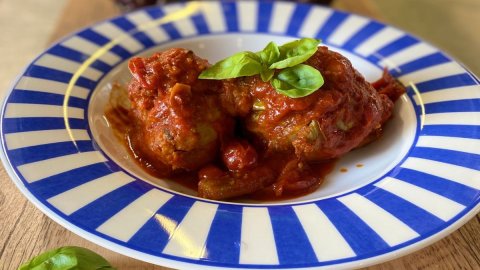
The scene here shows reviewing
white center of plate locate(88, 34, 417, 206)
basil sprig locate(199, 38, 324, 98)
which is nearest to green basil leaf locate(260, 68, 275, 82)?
basil sprig locate(199, 38, 324, 98)

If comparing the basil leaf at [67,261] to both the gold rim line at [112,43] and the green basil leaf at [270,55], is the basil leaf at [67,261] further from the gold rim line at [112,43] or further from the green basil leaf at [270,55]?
the green basil leaf at [270,55]

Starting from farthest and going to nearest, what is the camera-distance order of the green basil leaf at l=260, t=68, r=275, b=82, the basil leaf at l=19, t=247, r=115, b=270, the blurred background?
the blurred background, the green basil leaf at l=260, t=68, r=275, b=82, the basil leaf at l=19, t=247, r=115, b=270

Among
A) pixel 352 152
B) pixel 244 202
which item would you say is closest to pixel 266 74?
pixel 244 202

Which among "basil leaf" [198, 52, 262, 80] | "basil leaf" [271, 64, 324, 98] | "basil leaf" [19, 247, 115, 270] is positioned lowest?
"basil leaf" [19, 247, 115, 270]

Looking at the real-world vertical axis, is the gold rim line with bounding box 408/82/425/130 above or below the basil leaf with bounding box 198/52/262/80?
below

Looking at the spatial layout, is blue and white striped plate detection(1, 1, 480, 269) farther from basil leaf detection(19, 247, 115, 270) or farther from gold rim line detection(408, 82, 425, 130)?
basil leaf detection(19, 247, 115, 270)

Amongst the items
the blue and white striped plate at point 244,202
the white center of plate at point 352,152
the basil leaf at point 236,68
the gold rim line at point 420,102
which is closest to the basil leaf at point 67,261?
the blue and white striped plate at point 244,202

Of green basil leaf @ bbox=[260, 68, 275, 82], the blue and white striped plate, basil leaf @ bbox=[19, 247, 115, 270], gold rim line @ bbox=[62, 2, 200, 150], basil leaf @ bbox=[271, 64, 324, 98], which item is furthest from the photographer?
gold rim line @ bbox=[62, 2, 200, 150]

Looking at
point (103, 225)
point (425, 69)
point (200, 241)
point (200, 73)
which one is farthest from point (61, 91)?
point (425, 69)
